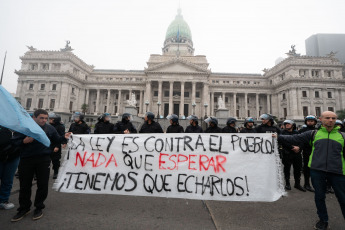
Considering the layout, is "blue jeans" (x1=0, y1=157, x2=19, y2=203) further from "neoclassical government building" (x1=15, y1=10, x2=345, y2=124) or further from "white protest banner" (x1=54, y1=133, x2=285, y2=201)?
"neoclassical government building" (x1=15, y1=10, x2=345, y2=124)

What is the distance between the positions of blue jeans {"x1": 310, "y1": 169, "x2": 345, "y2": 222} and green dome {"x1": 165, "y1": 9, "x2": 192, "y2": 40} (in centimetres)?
6175

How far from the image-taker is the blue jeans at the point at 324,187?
2.88m

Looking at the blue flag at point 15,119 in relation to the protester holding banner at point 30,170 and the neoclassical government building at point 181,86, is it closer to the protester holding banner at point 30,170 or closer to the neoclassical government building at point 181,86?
the protester holding banner at point 30,170

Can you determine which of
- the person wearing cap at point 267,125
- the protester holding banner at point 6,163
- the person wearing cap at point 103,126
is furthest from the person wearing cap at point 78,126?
the person wearing cap at point 267,125

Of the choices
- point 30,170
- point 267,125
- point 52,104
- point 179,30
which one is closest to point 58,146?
point 30,170

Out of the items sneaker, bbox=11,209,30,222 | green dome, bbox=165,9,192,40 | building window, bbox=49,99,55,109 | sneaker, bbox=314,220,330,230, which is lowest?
sneaker, bbox=11,209,30,222

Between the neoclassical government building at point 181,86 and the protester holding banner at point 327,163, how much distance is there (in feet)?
103

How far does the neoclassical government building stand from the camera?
3731cm

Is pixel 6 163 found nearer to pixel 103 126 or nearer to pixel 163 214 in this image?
pixel 103 126

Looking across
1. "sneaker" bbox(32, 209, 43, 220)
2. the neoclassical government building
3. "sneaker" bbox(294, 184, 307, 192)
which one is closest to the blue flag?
"sneaker" bbox(32, 209, 43, 220)

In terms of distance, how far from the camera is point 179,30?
59.6 m

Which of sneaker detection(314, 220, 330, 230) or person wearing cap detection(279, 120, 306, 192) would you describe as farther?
person wearing cap detection(279, 120, 306, 192)

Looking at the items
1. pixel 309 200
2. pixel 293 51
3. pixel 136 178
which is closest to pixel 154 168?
pixel 136 178

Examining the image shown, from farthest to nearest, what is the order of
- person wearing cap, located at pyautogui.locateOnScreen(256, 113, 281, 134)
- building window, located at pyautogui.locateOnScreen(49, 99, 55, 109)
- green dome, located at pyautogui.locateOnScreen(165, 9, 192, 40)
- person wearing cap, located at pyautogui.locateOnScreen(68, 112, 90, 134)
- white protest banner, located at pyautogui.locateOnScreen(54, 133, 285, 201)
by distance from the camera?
green dome, located at pyautogui.locateOnScreen(165, 9, 192, 40), building window, located at pyautogui.locateOnScreen(49, 99, 55, 109), person wearing cap, located at pyautogui.locateOnScreen(68, 112, 90, 134), person wearing cap, located at pyautogui.locateOnScreen(256, 113, 281, 134), white protest banner, located at pyautogui.locateOnScreen(54, 133, 285, 201)
